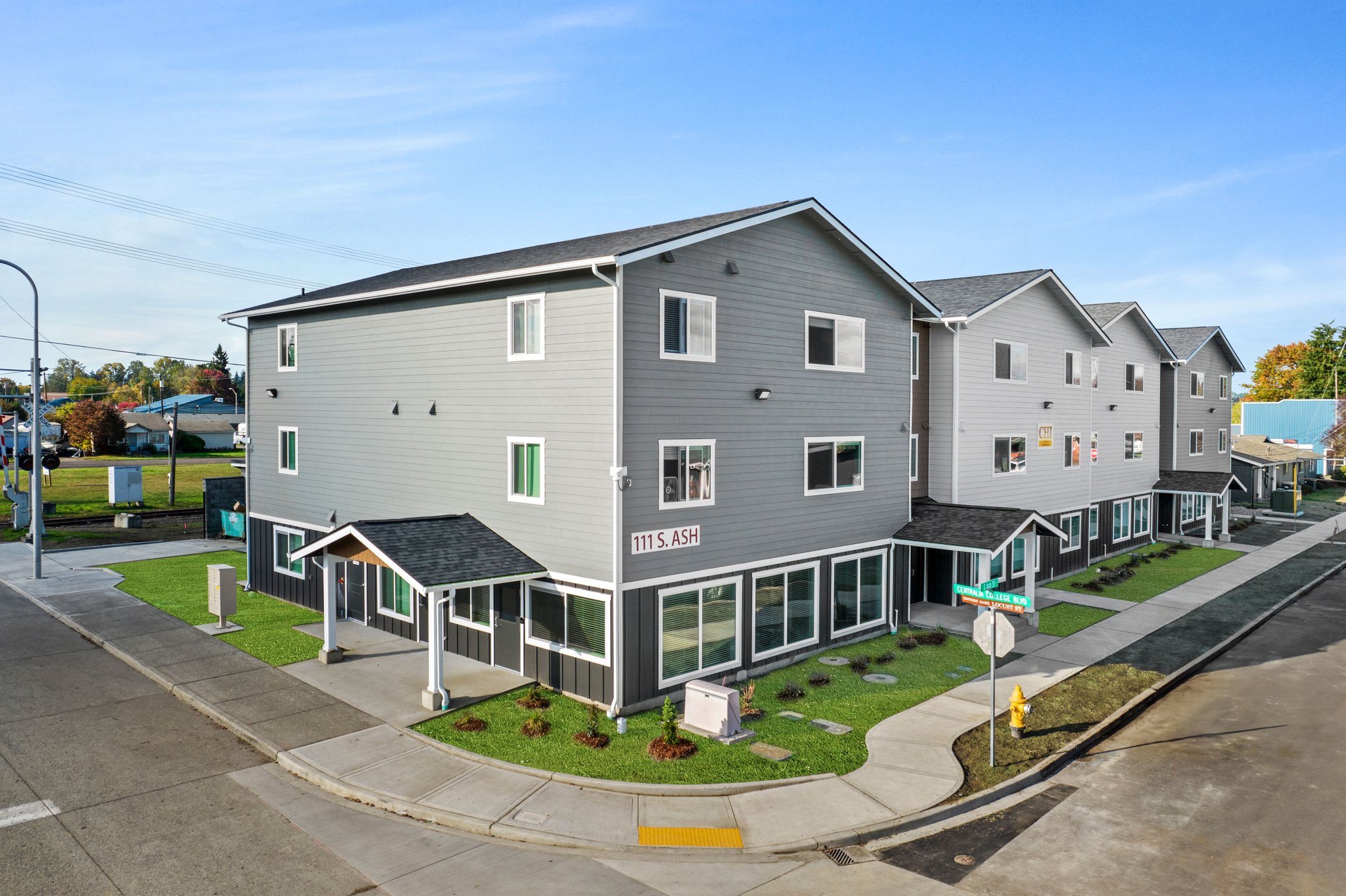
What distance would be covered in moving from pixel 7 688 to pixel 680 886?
577 inches

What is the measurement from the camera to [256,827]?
36.0 ft

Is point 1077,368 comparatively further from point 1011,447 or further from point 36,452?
point 36,452

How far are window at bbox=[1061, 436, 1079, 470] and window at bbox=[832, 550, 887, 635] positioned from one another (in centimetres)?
1250

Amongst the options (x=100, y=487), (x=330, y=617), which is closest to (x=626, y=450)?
(x=330, y=617)

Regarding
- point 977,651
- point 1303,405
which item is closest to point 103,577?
point 977,651

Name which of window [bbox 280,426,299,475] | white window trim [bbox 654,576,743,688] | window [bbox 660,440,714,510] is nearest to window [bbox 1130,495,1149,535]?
white window trim [bbox 654,576,743,688]

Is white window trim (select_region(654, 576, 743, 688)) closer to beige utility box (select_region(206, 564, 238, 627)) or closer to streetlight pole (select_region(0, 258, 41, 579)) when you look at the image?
beige utility box (select_region(206, 564, 238, 627))

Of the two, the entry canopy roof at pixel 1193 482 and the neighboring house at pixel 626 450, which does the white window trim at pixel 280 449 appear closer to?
the neighboring house at pixel 626 450

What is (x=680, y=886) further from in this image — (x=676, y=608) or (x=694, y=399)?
(x=694, y=399)

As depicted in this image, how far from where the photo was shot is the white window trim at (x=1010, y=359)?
85.6 feet

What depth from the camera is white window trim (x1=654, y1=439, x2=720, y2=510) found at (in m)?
15.8

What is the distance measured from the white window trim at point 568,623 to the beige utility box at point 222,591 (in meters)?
7.47

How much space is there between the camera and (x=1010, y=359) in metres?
26.9

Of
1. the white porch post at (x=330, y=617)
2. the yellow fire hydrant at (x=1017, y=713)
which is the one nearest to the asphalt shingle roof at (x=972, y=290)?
the yellow fire hydrant at (x=1017, y=713)
